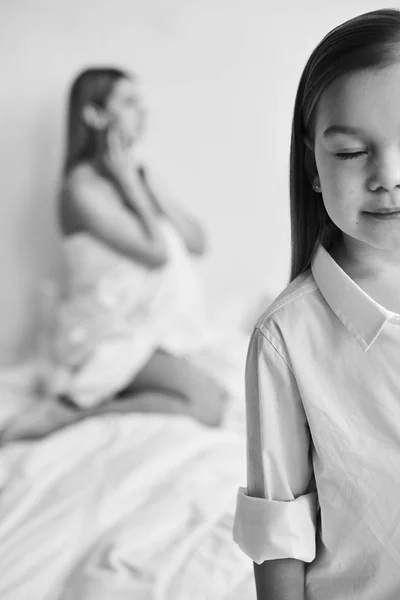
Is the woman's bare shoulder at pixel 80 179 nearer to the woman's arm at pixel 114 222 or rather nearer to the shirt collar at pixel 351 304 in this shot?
the woman's arm at pixel 114 222

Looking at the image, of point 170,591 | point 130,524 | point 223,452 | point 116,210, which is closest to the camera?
point 170,591

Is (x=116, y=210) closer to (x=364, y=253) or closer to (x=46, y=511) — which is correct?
(x=46, y=511)

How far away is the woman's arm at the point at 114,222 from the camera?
6.59 feet

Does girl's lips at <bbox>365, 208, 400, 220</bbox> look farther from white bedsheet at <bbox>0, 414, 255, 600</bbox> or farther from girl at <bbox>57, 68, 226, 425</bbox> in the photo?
girl at <bbox>57, 68, 226, 425</bbox>

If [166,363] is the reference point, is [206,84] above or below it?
above

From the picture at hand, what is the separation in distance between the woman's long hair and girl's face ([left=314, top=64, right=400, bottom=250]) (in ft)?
5.13

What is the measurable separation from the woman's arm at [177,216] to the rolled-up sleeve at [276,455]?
5.07 ft

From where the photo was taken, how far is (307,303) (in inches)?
27.1

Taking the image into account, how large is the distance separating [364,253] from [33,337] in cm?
204

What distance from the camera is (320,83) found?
62cm

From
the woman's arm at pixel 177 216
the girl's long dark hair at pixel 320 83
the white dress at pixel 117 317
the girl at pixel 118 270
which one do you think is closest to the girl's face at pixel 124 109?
the girl at pixel 118 270

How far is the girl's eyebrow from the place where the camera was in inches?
23.4

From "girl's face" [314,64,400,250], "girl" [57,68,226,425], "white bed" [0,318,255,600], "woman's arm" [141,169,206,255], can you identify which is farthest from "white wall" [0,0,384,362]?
"girl's face" [314,64,400,250]

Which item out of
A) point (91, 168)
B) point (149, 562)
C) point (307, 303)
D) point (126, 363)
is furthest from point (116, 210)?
point (307, 303)
